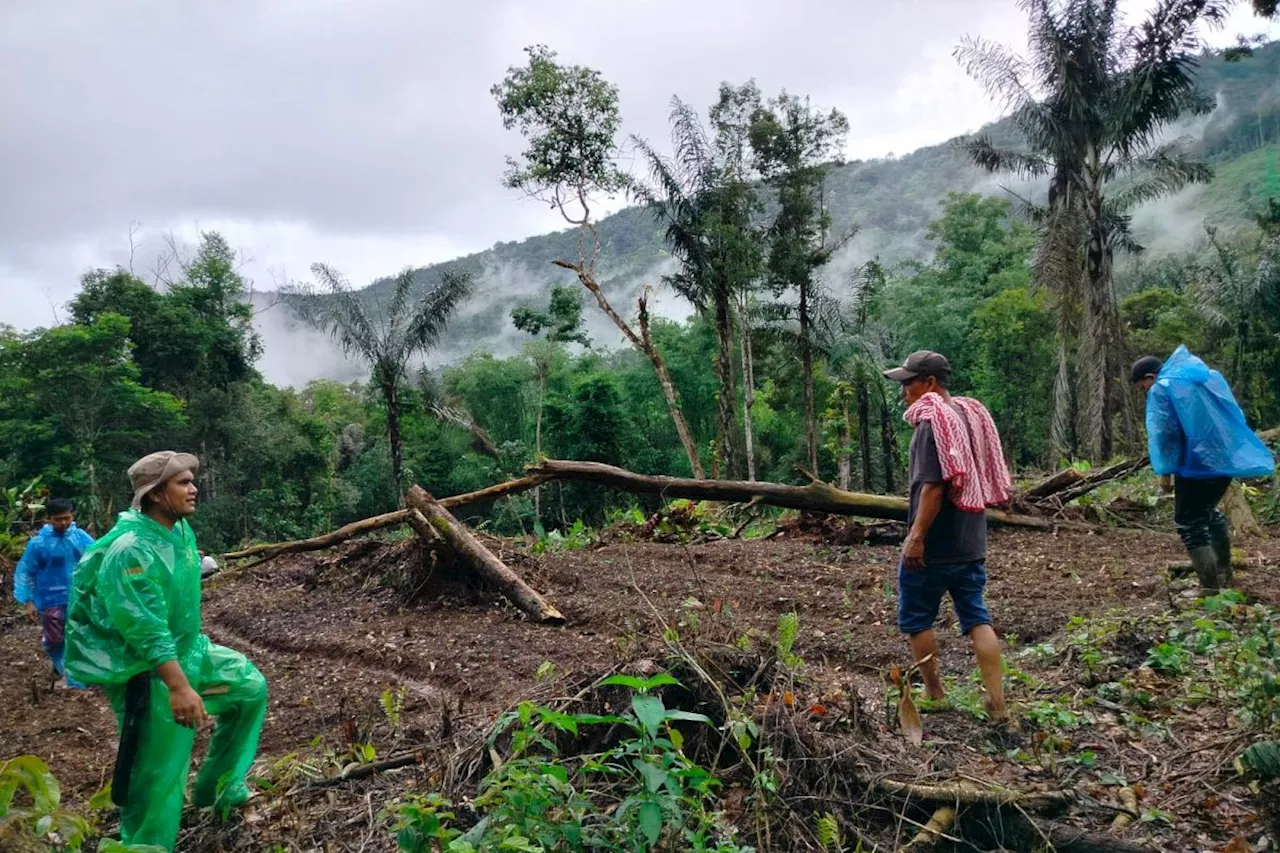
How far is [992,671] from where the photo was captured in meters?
4.04

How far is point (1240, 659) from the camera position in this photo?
14.2 feet

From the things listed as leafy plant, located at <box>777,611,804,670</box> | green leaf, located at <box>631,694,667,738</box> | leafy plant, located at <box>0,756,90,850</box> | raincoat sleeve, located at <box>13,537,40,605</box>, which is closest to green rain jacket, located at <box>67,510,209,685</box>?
leafy plant, located at <box>0,756,90,850</box>

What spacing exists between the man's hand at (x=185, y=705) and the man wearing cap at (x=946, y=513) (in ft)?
9.49

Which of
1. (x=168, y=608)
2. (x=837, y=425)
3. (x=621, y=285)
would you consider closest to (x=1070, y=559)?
(x=168, y=608)

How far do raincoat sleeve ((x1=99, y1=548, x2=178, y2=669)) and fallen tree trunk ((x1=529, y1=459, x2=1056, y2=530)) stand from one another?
5.76 m

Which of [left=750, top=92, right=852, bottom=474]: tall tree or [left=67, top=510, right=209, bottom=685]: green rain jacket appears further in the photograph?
[left=750, top=92, right=852, bottom=474]: tall tree

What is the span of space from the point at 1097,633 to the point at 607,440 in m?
30.0

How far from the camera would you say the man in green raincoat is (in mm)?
3461

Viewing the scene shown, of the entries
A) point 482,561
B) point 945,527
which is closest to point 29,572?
point 482,561

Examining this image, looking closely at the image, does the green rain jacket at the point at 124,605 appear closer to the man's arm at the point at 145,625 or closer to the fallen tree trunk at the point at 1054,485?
the man's arm at the point at 145,625

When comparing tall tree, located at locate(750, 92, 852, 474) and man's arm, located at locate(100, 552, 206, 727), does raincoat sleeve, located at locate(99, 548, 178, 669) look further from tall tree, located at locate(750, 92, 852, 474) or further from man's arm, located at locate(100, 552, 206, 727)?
tall tree, located at locate(750, 92, 852, 474)

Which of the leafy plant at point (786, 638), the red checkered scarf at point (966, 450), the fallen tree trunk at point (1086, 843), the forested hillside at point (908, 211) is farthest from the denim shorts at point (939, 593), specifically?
the forested hillside at point (908, 211)

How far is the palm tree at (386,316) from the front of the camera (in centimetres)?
2456

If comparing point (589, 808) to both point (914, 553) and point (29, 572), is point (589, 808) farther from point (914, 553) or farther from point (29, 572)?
point (29, 572)
